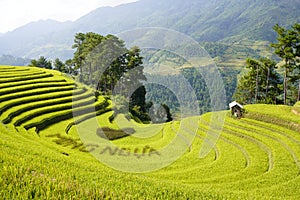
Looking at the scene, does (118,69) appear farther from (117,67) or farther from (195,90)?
(195,90)

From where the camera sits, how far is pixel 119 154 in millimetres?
16578

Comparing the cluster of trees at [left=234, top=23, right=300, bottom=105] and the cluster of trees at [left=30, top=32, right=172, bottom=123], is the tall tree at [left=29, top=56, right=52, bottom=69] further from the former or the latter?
the cluster of trees at [left=234, top=23, right=300, bottom=105]

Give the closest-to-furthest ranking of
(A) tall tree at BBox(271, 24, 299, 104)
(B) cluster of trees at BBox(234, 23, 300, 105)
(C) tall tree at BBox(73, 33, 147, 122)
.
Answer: (A) tall tree at BBox(271, 24, 299, 104) < (B) cluster of trees at BBox(234, 23, 300, 105) < (C) tall tree at BBox(73, 33, 147, 122)

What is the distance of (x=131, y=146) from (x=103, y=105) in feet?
43.1

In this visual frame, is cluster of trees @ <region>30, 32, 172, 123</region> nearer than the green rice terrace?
No

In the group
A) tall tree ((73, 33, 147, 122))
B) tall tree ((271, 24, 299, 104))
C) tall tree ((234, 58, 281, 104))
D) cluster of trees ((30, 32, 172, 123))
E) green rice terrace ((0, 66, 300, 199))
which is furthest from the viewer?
tall tree ((234, 58, 281, 104))

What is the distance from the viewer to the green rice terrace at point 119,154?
18.3 ft

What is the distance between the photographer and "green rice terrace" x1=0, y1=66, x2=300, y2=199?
18.3 feet

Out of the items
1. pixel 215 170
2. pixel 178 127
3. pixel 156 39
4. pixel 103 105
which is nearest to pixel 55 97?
pixel 103 105

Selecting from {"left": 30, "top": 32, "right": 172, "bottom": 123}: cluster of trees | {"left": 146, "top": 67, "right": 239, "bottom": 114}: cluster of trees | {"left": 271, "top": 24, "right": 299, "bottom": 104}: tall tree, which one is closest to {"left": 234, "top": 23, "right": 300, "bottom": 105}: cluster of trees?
{"left": 271, "top": 24, "right": 299, "bottom": 104}: tall tree

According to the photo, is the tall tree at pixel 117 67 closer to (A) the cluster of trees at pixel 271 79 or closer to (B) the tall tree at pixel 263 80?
(B) the tall tree at pixel 263 80

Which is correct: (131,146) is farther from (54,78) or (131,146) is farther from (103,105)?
(54,78)

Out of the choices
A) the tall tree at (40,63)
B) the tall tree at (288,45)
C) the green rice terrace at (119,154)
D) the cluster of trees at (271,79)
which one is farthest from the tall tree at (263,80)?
the tall tree at (40,63)

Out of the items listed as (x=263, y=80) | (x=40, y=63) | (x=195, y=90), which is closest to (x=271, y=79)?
(x=263, y=80)
